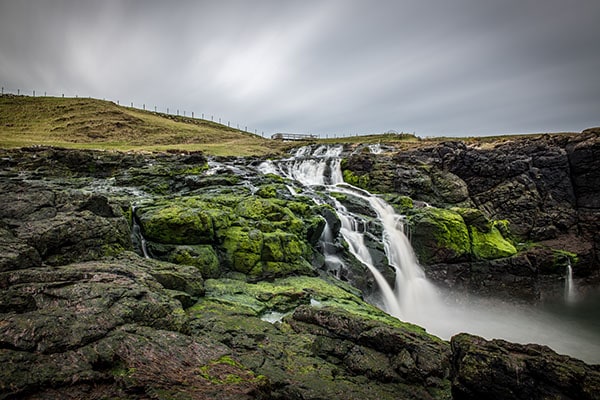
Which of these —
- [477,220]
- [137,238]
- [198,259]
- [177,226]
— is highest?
[177,226]

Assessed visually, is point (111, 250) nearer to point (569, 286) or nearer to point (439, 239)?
point (439, 239)

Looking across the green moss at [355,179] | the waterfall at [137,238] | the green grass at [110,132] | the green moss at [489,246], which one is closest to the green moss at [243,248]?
the waterfall at [137,238]

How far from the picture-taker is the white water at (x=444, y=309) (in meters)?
16.8

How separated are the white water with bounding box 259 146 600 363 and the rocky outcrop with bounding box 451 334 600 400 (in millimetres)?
11169

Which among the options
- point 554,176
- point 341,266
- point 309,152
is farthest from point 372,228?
point 309,152

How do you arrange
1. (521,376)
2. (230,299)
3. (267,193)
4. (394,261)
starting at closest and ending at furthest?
1. (521,376)
2. (230,299)
3. (394,261)
4. (267,193)

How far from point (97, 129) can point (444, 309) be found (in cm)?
7483

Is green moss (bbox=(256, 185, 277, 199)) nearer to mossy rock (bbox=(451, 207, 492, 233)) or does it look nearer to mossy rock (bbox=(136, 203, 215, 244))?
mossy rock (bbox=(136, 203, 215, 244))

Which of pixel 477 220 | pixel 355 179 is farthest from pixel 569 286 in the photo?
pixel 355 179

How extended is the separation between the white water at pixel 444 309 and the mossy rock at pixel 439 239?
0.89m

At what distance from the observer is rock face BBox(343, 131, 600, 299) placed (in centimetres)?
2203

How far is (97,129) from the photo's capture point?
64.7 meters

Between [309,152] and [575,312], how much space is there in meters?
42.0

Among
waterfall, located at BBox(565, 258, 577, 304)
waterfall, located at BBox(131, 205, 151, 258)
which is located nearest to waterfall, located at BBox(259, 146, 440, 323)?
waterfall, located at BBox(131, 205, 151, 258)
